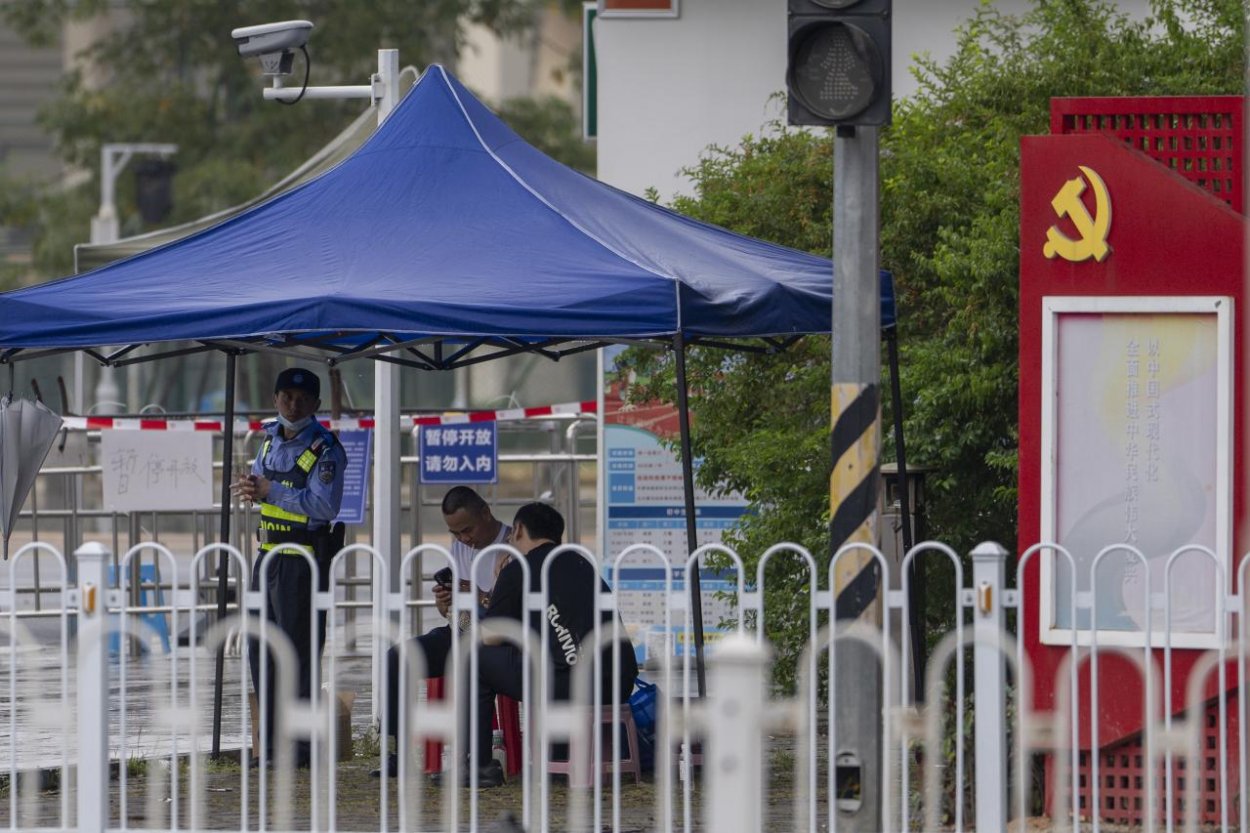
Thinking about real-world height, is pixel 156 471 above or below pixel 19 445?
below

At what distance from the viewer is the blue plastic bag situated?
921 cm

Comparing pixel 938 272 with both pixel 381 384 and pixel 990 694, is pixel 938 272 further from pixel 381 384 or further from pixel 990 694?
pixel 990 694

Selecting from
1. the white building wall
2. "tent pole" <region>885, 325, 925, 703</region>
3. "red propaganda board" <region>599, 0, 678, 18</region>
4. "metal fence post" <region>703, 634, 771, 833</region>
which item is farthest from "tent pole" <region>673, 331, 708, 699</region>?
"red propaganda board" <region>599, 0, 678, 18</region>

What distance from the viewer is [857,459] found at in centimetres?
725

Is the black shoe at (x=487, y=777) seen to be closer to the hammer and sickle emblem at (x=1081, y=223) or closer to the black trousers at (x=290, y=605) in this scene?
the black trousers at (x=290, y=605)

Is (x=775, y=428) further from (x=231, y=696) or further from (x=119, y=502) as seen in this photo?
(x=119, y=502)

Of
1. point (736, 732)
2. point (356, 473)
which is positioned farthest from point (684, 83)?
point (736, 732)

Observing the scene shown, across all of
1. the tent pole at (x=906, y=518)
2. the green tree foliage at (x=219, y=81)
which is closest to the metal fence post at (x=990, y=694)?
the tent pole at (x=906, y=518)

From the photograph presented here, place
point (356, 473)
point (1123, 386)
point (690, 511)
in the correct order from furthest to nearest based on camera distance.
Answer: point (356, 473)
point (690, 511)
point (1123, 386)

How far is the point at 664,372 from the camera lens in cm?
1164

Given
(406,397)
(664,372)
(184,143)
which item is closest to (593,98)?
(406,397)

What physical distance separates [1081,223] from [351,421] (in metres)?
7.02

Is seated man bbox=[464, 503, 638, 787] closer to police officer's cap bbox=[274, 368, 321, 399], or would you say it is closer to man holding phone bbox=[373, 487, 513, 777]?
man holding phone bbox=[373, 487, 513, 777]

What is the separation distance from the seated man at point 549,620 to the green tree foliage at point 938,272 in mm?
1949
